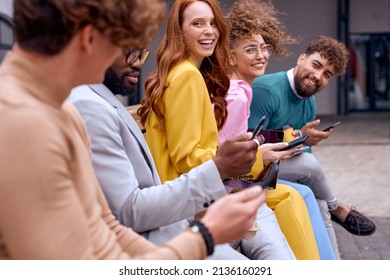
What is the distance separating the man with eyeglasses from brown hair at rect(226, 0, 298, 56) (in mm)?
1562

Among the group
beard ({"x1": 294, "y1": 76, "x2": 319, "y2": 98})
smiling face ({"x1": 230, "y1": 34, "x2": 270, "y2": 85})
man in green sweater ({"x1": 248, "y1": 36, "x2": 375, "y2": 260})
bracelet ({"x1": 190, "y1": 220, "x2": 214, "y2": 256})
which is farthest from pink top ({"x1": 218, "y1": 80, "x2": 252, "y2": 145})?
bracelet ({"x1": 190, "y1": 220, "x2": 214, "y2": 256})

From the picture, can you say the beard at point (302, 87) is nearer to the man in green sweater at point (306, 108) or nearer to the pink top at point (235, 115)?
the man in green sweater at point (306, 108)

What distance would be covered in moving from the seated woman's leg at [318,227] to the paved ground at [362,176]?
155 cm

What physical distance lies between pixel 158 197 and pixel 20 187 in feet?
2.97

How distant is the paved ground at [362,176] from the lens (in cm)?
525

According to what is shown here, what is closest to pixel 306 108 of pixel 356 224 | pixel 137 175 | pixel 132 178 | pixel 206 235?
pixel 356 224

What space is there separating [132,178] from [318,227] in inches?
61.7

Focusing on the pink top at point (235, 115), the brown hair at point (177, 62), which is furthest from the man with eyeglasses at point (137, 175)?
the pink top at point (235, 115)

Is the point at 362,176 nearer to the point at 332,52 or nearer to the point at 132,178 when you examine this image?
the point at 332,52

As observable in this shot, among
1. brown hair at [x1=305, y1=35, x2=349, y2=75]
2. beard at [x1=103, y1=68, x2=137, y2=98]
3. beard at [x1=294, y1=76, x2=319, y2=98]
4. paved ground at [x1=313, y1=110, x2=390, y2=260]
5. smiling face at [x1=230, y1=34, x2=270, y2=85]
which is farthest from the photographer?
paved ground at [x1=313, y1=110, x2=390, y2=260]

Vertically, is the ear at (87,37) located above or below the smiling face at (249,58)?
above

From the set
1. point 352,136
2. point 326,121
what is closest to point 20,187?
point 352,136

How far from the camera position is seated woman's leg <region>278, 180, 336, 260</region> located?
11.0ft

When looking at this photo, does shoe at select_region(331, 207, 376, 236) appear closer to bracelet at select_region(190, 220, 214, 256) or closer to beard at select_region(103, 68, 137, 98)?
beard at select_region(103, 68, 137, 98)
